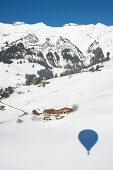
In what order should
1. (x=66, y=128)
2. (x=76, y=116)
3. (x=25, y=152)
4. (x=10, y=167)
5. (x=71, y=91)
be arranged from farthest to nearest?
(x=71, y=91) → (x=76, y=116) → (x=66, y=128) → (x=25, y=152) → (x=10, y=167)

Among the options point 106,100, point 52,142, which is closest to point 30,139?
point 52,142

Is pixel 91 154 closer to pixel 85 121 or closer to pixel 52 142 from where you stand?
pixel 52 142

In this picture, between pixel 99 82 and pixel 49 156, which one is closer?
pixel 49 156

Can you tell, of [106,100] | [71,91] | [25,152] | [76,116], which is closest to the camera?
[25,152]

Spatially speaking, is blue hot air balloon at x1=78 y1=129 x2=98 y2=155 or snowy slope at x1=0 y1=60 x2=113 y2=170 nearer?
snowy slope at x1=0 y1=60 x2=113 y2=170

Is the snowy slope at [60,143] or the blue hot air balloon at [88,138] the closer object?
the snowy slope at [60,143]

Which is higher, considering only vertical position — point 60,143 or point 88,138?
point 88,138

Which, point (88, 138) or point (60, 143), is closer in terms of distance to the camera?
point (88, 138)
